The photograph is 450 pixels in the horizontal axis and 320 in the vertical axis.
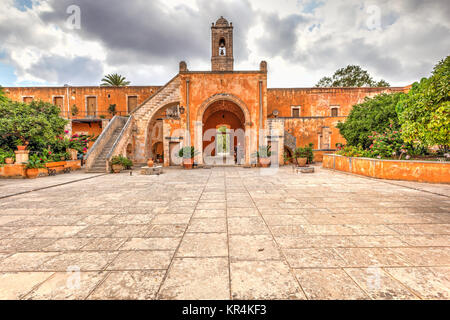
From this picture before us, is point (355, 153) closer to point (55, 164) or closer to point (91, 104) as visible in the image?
point (55, 164)

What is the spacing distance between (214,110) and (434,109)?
16.4 m

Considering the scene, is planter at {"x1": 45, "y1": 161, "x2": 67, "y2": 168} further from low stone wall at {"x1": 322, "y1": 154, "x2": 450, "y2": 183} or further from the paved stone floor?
low stone wall at {"x1": 322, "y1": 154, "x2": 450, "y2": 183}

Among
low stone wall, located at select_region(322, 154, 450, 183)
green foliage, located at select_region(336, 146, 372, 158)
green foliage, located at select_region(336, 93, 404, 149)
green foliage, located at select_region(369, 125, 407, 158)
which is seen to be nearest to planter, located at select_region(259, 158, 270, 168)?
green foliage, located at select_region(336, 146, 372, 158)

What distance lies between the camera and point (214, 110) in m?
18.8

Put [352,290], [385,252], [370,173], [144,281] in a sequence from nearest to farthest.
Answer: [352,290] < [144,281] < [385,252] < [370,173]

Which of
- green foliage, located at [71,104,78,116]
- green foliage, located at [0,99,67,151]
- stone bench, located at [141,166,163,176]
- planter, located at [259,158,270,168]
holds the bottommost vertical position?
stone bench, located at [141,166,163,176]

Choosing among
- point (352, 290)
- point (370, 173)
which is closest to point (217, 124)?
point (370, 173)

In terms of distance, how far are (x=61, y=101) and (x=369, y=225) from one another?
29374mm

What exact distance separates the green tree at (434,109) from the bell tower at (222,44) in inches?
747

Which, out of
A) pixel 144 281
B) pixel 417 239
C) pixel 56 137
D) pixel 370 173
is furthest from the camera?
pixel 56 137

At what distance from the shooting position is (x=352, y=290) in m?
1.92

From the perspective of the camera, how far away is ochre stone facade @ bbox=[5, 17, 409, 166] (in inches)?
582

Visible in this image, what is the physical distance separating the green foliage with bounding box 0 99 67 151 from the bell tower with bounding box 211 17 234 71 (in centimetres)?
1447
